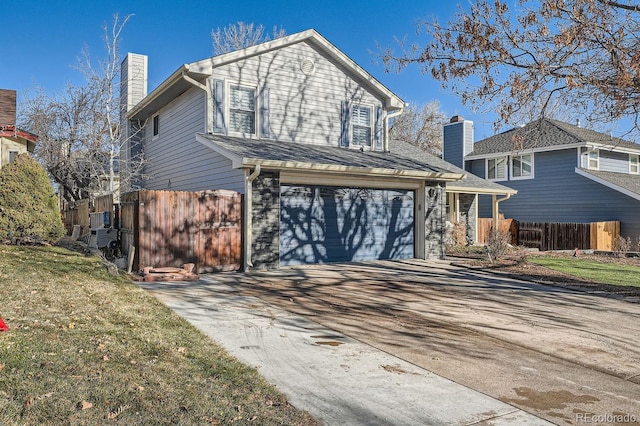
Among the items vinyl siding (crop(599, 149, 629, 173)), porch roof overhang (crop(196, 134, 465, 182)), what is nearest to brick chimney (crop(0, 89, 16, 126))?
porch roof overhang (crop(196, 134, 465, 182))

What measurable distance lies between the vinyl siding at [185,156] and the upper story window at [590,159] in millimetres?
17456

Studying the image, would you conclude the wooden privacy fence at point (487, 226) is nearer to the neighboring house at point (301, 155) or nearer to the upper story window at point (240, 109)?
the neighboring house at point (301, 155)

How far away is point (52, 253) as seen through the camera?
10.8 metres

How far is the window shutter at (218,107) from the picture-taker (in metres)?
12.8

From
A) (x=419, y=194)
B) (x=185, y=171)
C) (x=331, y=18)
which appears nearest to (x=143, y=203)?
(x=185, y=171)

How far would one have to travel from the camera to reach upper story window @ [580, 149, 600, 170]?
21903 millimetres

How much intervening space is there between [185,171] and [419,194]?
715cm

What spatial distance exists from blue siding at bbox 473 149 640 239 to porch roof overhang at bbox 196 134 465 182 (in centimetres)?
1082

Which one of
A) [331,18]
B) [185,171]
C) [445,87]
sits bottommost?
[185,171]

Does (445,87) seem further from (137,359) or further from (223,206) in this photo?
(137,359)

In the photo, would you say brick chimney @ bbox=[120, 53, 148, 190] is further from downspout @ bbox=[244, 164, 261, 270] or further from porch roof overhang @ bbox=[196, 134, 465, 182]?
downspout @ bbox=[244, 164, 261, 270]

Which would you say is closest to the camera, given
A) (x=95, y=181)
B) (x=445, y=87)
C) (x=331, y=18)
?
(x=445, y=87)

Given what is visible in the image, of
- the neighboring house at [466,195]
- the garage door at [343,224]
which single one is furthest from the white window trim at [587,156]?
the garage door at [343,224]

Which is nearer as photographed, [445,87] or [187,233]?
[445,87]
